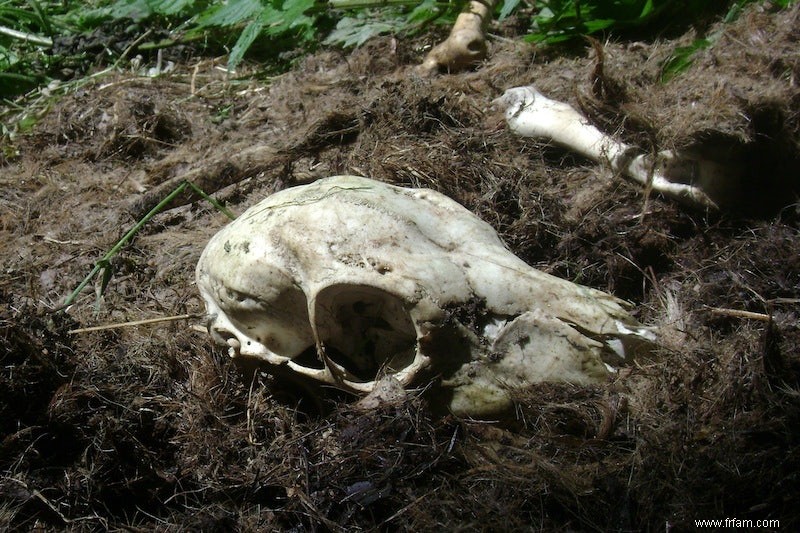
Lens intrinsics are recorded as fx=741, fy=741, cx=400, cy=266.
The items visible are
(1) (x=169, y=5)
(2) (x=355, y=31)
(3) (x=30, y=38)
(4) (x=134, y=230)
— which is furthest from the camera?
(3) (x=30, y=38)

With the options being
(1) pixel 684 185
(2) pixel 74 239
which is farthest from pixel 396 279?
(2) pixel 74 239

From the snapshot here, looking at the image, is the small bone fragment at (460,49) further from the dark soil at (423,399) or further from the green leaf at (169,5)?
the green leaf at (169,5)

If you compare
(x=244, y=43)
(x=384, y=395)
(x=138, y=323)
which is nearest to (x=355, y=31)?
(x=244, y=43)

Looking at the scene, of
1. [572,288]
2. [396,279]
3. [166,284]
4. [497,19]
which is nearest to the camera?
[396,279]

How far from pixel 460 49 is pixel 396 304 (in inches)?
73.4

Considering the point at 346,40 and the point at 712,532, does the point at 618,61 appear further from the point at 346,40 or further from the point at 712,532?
the point at 712,532

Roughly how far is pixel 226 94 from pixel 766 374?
9.93 ft

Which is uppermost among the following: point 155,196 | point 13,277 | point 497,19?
point 497,19

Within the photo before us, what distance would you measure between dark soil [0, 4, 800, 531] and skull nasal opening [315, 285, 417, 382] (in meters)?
0.13

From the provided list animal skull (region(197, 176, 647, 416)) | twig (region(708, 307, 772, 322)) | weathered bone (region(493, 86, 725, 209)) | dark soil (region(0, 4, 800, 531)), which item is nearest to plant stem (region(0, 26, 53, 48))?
dark soil (region(0, 4, 800, 531))

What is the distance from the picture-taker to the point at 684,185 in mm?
2396

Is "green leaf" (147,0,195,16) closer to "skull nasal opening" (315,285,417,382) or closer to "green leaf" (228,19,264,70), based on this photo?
"green leaf" (228,19,264,70)

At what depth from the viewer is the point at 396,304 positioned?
78.4 inches

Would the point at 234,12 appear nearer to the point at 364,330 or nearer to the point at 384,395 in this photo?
the point at 364,330
